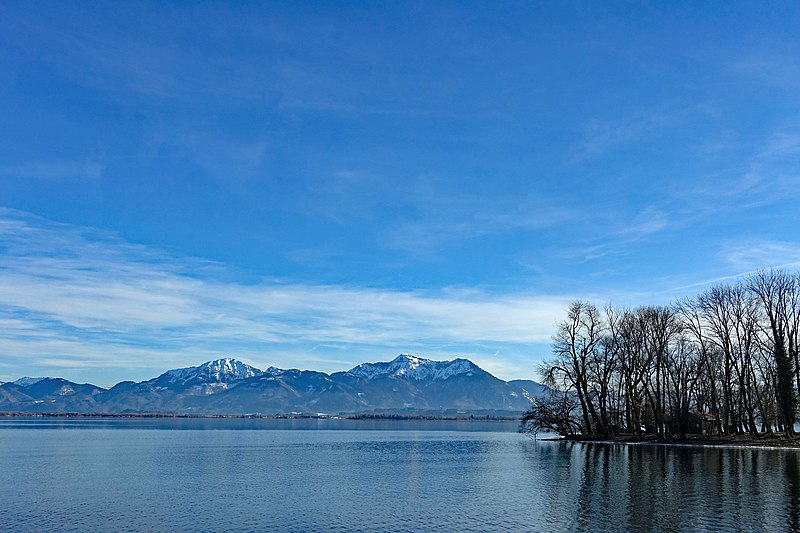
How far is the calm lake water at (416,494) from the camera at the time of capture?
33500 mm

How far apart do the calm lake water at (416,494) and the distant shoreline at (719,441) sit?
16.8 feet

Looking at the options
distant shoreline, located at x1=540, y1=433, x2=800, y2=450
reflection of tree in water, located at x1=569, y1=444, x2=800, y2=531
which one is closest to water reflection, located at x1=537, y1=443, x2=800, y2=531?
reflection of tree in water, located at x1=569, y1=444, x2=800, y2=531

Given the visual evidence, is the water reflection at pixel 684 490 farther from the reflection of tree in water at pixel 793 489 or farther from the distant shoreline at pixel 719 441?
the distant shoreline at pixel 719 441

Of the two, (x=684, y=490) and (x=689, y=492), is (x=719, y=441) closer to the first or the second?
(x=684, y=490)

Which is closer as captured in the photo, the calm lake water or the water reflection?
the water reflection

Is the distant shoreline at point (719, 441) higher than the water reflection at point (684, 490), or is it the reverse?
the distant shoreline at point (719, 441)

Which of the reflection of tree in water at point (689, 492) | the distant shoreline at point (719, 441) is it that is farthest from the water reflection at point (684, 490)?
the distant shoreline at point (719, 441)

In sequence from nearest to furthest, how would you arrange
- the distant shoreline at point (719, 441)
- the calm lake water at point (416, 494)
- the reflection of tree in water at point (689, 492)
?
the reflection of tree in water at point (689, 492) < the calm lake water at point (416, 494) < the distant shoreline at point (719, 441)

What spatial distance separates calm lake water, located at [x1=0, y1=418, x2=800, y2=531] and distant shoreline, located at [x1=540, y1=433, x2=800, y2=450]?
5.12 meters

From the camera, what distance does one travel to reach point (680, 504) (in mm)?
37625

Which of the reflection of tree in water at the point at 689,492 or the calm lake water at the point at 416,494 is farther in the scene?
the calm lake water at the point at 416,494

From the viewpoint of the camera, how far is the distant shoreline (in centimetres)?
7244

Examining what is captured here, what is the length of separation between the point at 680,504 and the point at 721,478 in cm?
1275

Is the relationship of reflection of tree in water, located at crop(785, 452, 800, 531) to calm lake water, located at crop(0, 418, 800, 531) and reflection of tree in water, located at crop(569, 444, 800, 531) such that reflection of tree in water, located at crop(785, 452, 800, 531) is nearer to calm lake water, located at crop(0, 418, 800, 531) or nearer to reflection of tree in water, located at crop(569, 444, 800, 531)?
reflection of tree in water, located at crop(569, 444, 800, 531)
